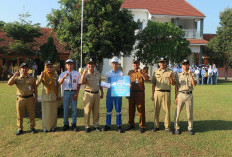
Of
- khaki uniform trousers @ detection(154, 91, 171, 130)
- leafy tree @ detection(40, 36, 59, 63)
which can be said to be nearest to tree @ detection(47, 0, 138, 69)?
leafy tree @ detection(40, 36, 59, 63)

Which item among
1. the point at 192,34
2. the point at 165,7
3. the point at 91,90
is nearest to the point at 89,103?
the point at 91,90

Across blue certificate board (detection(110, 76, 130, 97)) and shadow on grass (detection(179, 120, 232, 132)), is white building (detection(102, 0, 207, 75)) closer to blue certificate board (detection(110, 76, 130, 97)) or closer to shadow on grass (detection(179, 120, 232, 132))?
shadow on grass (detection(179, 120, 232, 132))

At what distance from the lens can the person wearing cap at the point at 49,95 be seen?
549 cm

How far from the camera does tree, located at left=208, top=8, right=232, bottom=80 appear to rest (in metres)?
25.1

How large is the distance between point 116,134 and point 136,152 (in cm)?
115

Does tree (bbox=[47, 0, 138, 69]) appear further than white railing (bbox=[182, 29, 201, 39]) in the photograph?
No

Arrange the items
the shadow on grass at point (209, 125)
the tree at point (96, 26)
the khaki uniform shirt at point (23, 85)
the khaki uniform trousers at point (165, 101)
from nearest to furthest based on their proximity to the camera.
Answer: the khaki uniform shirt at point (23, 85) < the khaki uniform trousers at point (165, 101) < the shadow on grass at point (209, 125) < the tree at point (96, 26)

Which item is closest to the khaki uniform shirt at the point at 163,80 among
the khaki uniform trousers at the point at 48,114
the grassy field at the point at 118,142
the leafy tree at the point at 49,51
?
the grassy field at the point at 118,142

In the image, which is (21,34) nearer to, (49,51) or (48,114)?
(49,51)

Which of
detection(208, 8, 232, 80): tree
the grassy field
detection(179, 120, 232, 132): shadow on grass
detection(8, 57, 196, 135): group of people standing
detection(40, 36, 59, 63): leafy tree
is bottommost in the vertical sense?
the grassy field

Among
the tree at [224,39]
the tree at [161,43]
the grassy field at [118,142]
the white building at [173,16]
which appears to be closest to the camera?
the grassy field at [118,142]

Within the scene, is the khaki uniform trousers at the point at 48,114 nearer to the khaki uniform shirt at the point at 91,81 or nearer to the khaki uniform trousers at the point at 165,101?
the khaki uniform shirt at the point at 91,81

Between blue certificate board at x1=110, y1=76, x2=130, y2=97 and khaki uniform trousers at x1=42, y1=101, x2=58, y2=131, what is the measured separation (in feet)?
5.56

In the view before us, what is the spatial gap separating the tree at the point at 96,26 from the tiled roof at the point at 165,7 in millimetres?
10603
